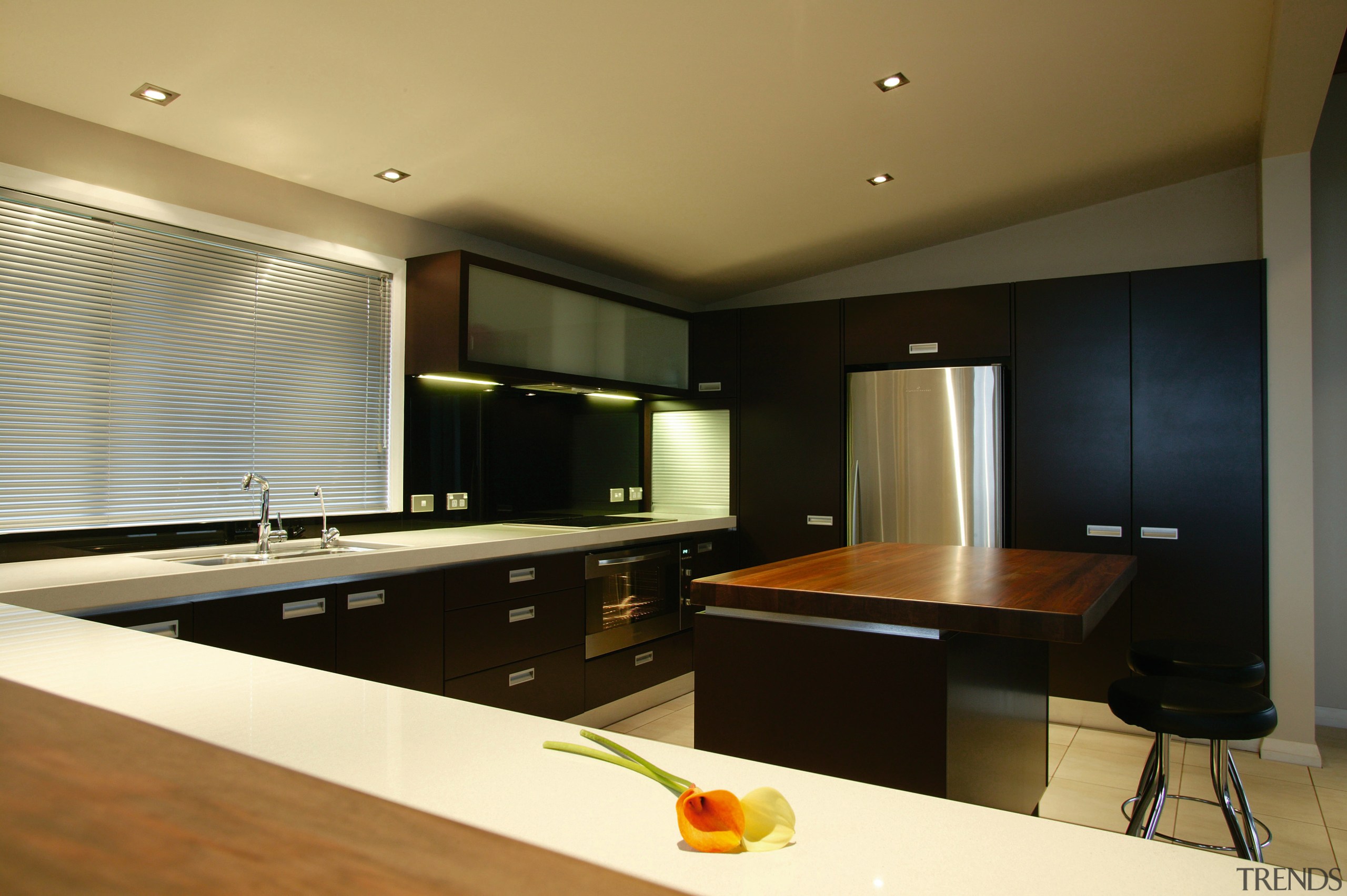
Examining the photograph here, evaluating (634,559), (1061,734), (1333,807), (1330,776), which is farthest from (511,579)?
(1330,776)

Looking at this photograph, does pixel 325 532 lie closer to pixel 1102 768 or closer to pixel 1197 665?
pixel 1197 665

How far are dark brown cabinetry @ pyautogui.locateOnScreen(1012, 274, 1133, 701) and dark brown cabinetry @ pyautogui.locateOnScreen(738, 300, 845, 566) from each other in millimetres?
966

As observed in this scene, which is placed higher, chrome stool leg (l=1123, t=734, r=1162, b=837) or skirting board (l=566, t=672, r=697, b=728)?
chrome stool leg (l=1123, t=734, r=1162, b=837)

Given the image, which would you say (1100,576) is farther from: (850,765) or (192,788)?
(192,788)

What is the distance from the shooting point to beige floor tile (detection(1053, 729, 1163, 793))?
3131mm

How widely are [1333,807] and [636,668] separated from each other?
2.76m

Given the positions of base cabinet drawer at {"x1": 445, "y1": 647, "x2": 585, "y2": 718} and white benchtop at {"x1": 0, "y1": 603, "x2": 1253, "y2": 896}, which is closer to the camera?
white benchtop at {"x1": 0, "y1": 603, "x2": 1253, "y2": 896}

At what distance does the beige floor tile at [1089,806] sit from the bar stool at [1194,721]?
0.46 metres

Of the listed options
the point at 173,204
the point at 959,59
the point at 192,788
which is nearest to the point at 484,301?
the point at 173,204

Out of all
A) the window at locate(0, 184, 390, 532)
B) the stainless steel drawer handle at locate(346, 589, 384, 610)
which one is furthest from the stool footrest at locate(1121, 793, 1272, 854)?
the window at locate(0, 184, 390, 532)

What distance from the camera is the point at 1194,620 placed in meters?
3.59

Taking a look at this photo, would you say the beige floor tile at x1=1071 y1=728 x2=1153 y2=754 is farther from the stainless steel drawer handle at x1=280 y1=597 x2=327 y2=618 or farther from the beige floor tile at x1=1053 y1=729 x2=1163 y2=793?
the stainless steel drawer handle at x1=280 y1=597 x2=327 y2=618

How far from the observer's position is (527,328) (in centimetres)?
375

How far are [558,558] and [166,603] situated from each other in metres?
1.54
